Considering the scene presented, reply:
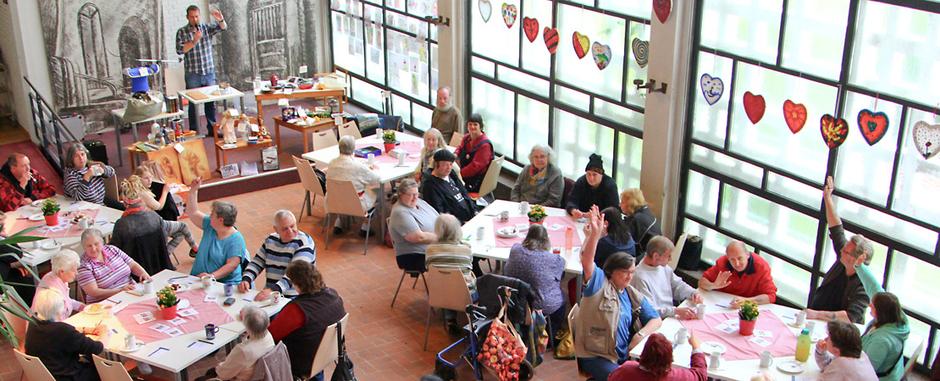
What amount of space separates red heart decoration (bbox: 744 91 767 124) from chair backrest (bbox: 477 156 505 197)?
289cm

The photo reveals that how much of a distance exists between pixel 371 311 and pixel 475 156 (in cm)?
241

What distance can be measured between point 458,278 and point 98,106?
8231 mm

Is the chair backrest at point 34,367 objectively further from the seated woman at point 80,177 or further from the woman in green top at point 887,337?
the woman in green top at point 887,337

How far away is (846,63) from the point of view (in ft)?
23.6

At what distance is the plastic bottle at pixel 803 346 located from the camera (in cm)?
614

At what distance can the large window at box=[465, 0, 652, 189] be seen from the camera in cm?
942

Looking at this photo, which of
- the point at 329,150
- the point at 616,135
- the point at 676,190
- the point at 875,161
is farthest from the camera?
the point at 329,150

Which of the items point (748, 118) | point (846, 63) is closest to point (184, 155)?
point (748, 118)

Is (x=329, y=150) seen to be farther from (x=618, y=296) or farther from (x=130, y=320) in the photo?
(x=618, y=296)

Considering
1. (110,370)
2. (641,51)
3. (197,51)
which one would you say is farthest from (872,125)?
(197,51)

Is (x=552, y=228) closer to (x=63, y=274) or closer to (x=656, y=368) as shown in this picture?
(x=656, y=368)

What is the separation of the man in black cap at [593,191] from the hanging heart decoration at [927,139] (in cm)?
282

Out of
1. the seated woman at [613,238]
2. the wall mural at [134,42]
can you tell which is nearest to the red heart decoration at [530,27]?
the seated woman at [613,238]

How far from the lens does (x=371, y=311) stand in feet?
28.4
